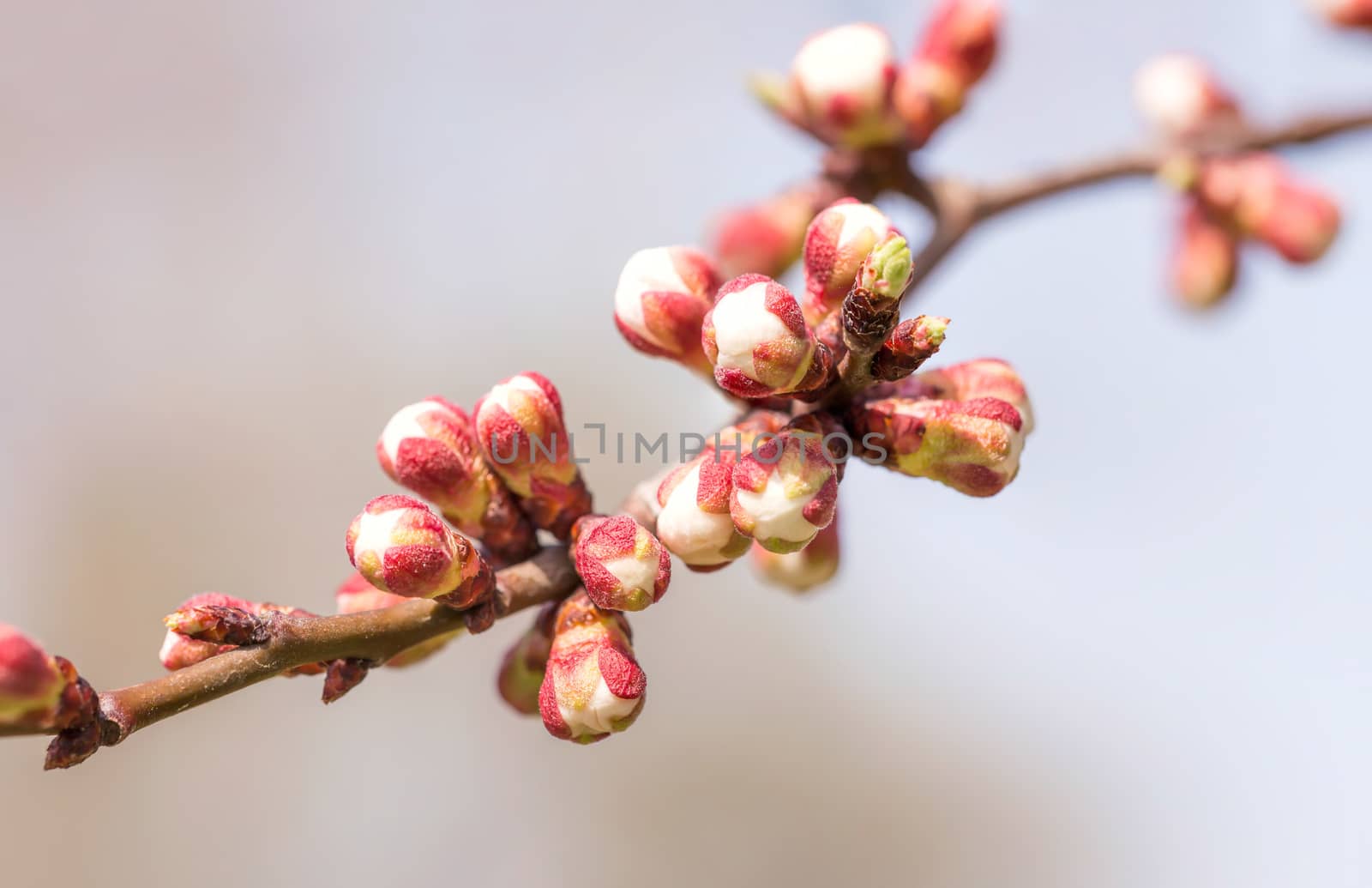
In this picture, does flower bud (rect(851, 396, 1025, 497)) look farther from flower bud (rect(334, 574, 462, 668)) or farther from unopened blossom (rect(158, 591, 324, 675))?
unopened blossom (rect(158, 591, 324, 675))

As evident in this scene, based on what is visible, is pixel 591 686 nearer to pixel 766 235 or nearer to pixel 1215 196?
pixel 766 235

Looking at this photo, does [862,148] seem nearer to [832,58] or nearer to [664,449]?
[832,58]

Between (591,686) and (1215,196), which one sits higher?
(1215,196)

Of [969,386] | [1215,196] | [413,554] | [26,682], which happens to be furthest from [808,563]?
[1215,196]

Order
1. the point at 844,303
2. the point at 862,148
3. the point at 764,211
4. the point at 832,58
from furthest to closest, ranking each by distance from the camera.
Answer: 1. the point at 764,211
2. the point at 862,148
3. the point at 832,58
4. the point at 844,303

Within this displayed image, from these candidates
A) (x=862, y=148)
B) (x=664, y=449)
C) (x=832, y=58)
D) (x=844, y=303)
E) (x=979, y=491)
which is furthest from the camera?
(x=862, y=148)

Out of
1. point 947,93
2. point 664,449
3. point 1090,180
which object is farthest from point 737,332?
point 1090,180

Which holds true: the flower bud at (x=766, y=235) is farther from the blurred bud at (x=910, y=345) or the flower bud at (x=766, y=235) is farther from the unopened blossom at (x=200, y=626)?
the unopened blossom at (x=200, y=626)
